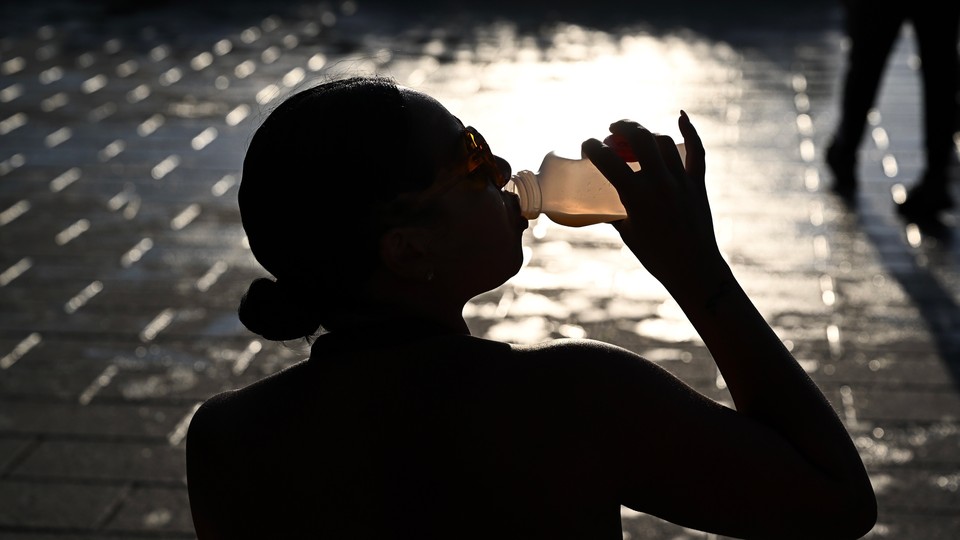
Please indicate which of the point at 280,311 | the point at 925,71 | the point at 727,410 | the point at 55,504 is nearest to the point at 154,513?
the point at 55,504

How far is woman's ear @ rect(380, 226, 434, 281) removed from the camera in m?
1.50

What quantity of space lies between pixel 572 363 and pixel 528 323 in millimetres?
3453

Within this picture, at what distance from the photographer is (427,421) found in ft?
4.77

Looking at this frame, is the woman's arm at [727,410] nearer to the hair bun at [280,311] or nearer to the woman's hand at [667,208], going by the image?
the woman's hand at [667,208]

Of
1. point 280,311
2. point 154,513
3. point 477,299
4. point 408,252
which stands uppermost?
point 408,252

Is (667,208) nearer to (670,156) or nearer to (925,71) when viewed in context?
(670,156)

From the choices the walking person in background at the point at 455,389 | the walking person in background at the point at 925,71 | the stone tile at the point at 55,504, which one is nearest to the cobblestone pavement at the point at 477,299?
the stone tile at the point at 55,504

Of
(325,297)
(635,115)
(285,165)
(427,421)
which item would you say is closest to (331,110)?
(285,165)

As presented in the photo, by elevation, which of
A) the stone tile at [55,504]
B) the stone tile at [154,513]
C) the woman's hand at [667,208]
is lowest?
the stone tile at [55,504]

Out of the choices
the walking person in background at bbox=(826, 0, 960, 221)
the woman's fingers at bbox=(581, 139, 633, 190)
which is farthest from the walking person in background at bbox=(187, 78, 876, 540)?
the walking person in background at bbox=(826, 0, 960, 221)

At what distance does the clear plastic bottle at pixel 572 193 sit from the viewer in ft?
6.06

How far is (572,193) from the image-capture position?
6.24 ft

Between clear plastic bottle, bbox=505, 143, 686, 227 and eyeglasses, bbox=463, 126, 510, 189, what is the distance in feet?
0.85

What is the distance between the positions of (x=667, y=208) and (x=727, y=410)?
0.23 meters
